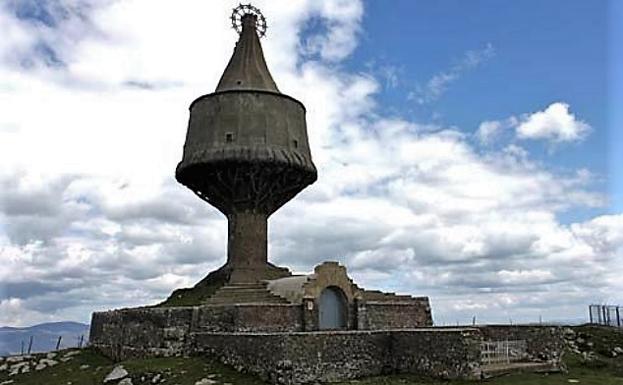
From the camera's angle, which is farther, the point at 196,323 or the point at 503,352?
the point at 196,323

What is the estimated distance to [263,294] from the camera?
33719 millimetres

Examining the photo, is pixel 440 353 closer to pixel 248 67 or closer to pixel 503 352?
pixel 503 352

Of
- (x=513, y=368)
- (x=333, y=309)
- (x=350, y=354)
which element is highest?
(x=333, y=309)

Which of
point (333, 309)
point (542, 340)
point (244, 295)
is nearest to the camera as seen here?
point (542, 340)

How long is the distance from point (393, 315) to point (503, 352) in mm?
8962

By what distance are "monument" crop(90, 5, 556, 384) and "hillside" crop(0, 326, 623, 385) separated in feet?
2.95

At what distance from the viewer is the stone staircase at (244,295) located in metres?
33.2

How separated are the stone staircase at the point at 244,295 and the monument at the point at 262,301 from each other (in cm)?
6

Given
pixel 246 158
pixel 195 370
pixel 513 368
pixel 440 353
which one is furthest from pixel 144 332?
pixel 513 368

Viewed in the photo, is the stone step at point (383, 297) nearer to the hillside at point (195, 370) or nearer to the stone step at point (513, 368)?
the hillside at point (195, 370)

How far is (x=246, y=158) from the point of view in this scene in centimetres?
3891

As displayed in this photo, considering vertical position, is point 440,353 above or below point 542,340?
below

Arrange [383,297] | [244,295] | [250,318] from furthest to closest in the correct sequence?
[383,297]
[244,295]
[250,318]

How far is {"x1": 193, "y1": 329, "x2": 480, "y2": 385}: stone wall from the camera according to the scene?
78.5ft
